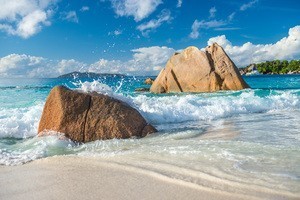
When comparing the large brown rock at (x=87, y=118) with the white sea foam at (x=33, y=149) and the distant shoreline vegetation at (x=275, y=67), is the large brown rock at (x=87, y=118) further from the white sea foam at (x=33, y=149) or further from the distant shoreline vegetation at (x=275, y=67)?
the distant shoreline vegetation at (x=275, y=67)

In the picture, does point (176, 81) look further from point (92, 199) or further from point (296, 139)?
point (92, 199)

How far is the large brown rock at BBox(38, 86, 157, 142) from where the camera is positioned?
787cm

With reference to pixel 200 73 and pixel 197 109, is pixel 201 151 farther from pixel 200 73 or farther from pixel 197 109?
pixel 200 73

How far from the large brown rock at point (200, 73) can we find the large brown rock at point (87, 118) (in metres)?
20.3

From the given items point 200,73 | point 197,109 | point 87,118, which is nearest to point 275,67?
point 200,73

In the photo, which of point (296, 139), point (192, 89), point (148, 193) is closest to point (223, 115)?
point (296, 139)

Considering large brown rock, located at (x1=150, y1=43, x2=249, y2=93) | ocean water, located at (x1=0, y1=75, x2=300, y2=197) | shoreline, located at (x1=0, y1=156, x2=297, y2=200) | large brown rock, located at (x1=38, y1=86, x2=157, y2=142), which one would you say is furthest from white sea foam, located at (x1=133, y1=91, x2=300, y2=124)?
large brown rock, located at (x1=150, y1=43, x2=249, y2=93)

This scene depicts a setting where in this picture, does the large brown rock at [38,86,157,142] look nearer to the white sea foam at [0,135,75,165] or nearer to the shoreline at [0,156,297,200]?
the white sea foam at [0,135,75,165]

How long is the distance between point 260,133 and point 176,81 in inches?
884

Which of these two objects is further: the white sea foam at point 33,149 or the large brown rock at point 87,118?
the large brown rock at point 87,118

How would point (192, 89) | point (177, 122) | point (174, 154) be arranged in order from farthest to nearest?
point (192, 89)
point (177, 122)
point (174, 154)

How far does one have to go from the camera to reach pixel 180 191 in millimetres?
4047

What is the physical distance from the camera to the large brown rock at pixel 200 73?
28.3 meters

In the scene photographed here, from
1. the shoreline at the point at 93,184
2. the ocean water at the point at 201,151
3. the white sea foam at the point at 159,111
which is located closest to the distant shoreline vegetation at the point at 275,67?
the white sea foam at the point at 159,111
